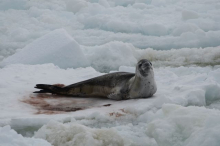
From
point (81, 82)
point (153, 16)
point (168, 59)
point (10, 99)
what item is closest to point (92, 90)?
point (81, 82)

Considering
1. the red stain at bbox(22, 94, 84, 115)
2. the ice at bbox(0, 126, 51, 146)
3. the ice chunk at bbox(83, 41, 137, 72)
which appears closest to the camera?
the ice at bbox(0, 126, 51, 146)

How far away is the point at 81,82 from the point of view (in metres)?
4.38

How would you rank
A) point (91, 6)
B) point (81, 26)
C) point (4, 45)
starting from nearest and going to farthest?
point (4, 45) → point (81, 26) → point (91, 6)

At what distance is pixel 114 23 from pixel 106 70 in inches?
157

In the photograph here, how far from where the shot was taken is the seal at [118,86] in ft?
13.2

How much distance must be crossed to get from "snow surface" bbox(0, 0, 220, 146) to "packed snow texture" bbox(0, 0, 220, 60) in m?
0.02

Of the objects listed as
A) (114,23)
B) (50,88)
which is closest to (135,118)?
(50,88)

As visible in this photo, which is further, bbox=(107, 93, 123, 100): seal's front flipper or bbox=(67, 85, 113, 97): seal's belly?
bbox=(67, 85, 113, 97): seal's belly

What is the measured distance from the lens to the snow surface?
2.80 metres

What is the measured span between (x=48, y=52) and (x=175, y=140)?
401cm

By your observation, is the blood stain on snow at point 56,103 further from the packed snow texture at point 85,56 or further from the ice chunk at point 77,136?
the packed snow texture at point 85,56

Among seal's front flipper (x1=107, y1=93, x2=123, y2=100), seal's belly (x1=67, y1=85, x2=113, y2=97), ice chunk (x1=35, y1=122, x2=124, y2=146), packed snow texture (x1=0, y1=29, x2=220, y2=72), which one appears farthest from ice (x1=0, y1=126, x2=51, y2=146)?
packed snow texture (x1=0, y1=29, x2=220, y2=72)

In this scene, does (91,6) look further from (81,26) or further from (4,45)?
(4,45)

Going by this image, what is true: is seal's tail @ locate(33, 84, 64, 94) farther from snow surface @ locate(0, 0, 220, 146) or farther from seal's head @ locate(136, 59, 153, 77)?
seal's head @ locate(136, 59, 153, 77)
